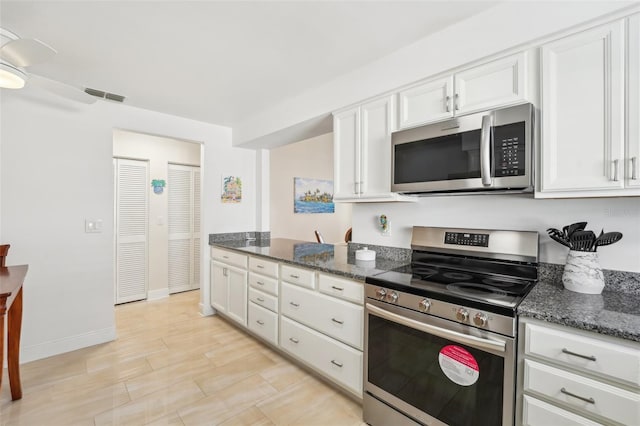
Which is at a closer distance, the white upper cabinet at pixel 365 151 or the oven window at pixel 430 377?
the oven window at pixel 430 377

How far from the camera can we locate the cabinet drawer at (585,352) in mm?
1021

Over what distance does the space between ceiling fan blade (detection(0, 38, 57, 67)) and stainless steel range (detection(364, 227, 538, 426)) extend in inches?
81.1

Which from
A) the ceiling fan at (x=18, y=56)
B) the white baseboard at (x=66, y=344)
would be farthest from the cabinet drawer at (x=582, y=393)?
the white baseboard at (x=66, y=344)

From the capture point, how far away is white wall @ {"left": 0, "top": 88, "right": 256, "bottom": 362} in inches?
95.3

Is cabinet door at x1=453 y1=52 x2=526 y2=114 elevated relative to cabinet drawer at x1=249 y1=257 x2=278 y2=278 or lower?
elevated

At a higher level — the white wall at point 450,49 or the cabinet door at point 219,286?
the white wall at point 450,49

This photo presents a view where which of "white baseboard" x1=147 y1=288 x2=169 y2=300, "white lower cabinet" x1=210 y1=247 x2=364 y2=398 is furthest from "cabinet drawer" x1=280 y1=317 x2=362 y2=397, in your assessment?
"white baseboard" x1=147 y1=288 x2=169 y2=300

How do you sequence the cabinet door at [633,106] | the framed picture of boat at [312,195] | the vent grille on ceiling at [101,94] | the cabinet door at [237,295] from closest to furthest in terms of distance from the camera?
the cabinet door at [633,106]
the vent grille on ceiling at [101,94]
the cabinet door at [237,295]
the framed picture of boat at [312,195]

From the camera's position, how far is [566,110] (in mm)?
1408

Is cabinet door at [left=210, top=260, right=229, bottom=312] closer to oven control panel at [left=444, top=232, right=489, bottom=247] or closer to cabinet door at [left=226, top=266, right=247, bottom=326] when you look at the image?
cabinet door at [left=226, top=266, right=247, bottom=326]

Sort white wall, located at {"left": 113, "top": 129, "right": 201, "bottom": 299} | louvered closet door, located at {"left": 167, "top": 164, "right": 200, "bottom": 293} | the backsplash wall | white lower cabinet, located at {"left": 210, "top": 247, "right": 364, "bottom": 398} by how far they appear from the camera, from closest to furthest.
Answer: the backsplash wall → white lower cabinet, located at {"left": 210, "top": 247, "right": 364, "bottom": 398} → white wall, located at {"left": 113, "top": 129, "right": 201, "bottom": 299} → louvered closet door, located at {"left": 167, "top": 164, "right": 200, "bottom": 293}

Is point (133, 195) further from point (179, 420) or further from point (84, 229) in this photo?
point (179, 420)

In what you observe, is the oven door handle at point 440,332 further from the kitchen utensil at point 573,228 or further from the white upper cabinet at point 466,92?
the white upper cabinet at point 466,92

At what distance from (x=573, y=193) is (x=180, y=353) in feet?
10.0
